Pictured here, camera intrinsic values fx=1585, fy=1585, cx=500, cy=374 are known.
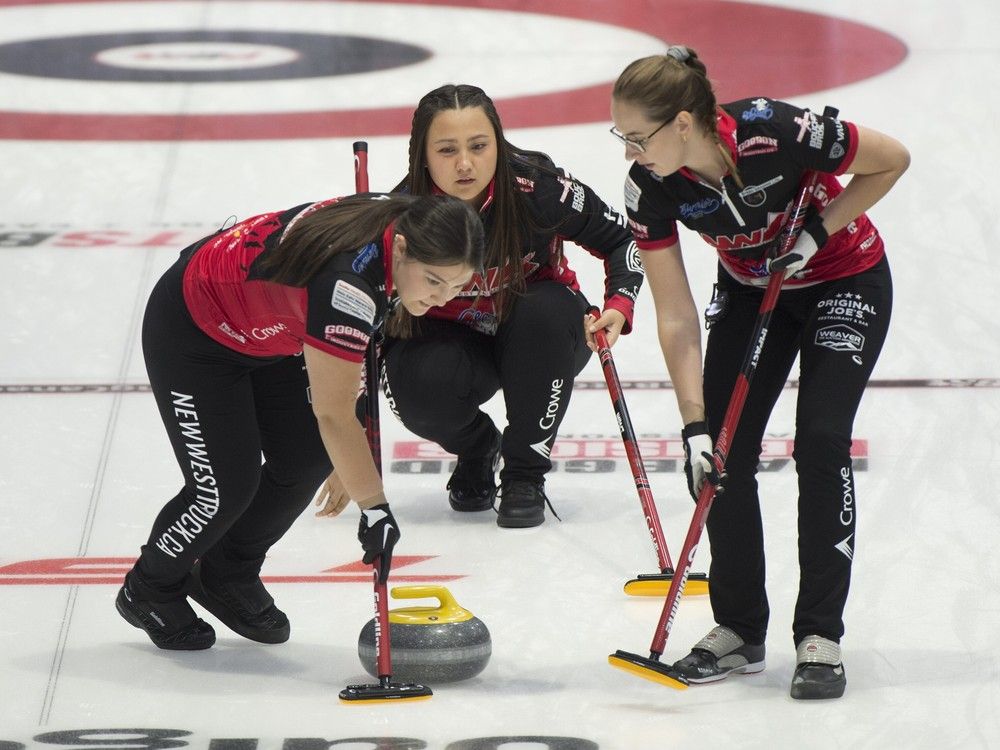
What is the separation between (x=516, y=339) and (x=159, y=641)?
1122mm

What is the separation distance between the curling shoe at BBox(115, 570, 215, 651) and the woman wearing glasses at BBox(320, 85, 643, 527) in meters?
0.85

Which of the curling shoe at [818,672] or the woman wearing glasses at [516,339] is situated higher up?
the woman wearing glasses at [516,339]

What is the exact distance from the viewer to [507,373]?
12.3 feet

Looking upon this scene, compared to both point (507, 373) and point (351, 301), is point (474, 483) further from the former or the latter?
point (351, 301)

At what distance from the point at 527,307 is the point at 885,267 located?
101 centimetres

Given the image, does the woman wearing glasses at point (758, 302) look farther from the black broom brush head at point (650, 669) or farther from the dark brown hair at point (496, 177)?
the dark brown hair at point (496, 177)

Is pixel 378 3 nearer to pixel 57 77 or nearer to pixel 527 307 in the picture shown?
pixel 57 77

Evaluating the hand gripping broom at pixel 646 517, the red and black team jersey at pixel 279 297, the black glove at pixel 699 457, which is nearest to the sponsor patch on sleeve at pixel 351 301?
the red and black team jersey at pixel 279 297

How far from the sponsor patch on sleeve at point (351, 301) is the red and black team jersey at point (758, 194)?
600 millimetres

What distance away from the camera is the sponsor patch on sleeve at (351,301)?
258cm

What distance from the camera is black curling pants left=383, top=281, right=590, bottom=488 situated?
12.2 feet

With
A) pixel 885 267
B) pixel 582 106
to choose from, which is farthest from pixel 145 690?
pixel 582 106

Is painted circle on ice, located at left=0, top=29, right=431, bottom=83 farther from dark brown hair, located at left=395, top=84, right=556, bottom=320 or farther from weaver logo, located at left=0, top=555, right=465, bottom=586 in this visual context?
weaver logo, located at left=0, top=555, right=465, bottom=586

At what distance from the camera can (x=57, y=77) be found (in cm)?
736
